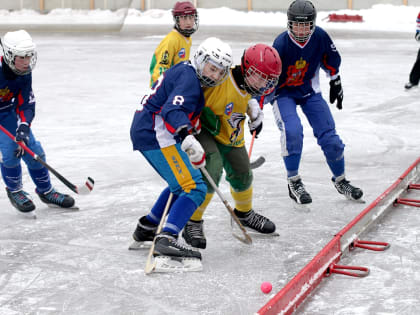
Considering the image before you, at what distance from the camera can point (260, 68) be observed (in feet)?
11.2

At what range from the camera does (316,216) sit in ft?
14.1

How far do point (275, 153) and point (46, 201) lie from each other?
223 cm

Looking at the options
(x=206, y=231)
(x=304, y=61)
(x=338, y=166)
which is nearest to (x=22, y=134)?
(x=206, y=231)

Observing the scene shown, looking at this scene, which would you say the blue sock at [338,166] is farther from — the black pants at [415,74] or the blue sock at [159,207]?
the black pants at [415,74]

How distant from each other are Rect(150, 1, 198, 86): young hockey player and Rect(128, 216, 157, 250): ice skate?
2049 millimetres

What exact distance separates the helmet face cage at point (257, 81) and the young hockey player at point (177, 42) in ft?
6.78

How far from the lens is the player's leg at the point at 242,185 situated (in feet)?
12.4

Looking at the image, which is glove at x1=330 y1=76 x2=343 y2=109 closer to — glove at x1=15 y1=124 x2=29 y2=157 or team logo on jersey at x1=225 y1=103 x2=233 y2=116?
team logo on jersey at x1=225 y1=103 x2=233 y2=116

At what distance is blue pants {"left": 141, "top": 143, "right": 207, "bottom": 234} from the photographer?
3348 millimetres

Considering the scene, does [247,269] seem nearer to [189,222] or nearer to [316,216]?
[189,222]

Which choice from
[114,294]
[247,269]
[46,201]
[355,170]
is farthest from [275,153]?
[114,294]

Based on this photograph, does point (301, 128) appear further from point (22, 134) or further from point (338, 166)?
point (22, 134)

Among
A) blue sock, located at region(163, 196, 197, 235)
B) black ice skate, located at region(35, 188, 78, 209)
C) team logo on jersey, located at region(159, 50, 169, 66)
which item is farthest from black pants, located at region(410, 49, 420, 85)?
blue sock, located at region(163, 196, 197, 235)

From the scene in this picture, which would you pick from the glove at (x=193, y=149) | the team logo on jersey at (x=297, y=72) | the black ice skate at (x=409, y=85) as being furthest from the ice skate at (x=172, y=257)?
the black ice skate at (x=409, y=85)
